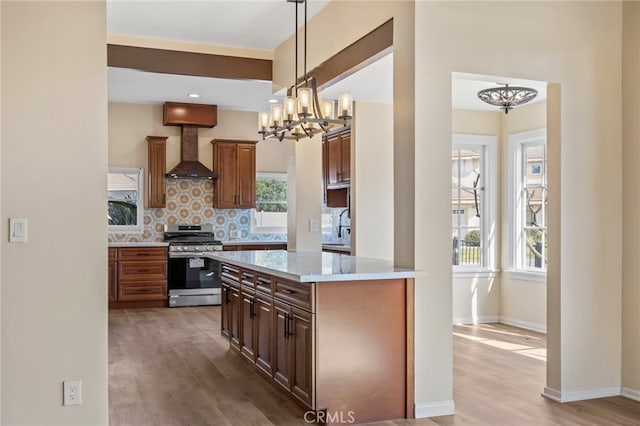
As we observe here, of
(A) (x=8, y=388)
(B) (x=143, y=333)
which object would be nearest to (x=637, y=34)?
(A) (x=8, y=388)

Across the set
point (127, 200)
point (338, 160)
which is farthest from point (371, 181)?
point (127, 200)

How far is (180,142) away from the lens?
8.82 metres

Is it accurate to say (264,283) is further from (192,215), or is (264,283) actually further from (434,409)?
(192,215)

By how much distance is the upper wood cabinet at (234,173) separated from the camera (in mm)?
8898

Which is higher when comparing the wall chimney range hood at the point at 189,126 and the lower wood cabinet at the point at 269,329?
the wall chimney range hood at the point at 189,126

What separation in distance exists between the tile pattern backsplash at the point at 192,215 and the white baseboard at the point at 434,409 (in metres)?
5.82

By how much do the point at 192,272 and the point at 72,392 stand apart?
542cm

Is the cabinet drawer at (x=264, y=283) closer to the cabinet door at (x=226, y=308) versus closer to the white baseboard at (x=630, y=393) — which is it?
the cabinet door at (x=226, y=308)

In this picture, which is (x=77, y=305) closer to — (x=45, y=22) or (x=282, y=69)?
(x=45, y=22)

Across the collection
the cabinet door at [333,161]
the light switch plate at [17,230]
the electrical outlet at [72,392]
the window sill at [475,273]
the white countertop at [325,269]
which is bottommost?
the electrical outlet at [72,392]

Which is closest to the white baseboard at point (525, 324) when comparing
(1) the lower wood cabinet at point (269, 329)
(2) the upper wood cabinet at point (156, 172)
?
(1) the lower wood cabinet at point (269, 329)

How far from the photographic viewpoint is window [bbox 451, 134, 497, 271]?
713cm

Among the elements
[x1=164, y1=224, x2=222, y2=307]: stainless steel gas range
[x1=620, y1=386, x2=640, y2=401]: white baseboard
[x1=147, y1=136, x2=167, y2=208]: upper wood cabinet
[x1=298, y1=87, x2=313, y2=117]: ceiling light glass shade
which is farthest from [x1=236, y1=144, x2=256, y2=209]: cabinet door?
[x1=620, y1=386, x2=640, y2=401]: white baseboard

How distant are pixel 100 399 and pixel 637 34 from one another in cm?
405
